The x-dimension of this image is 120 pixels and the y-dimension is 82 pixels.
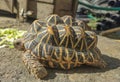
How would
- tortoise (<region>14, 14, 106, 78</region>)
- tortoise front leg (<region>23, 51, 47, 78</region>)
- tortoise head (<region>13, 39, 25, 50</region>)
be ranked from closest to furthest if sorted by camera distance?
tortoise front leg (<region>23, 51, 47, 78</region>) < tortoise (<region>14, 14, 106, 78</region>) < tortoise head (<region>13, 39, 25, 50</region>)

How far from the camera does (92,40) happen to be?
12.7 feet

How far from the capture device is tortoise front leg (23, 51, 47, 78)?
3382 mm

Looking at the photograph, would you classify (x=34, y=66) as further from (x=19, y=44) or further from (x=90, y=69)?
(x=90, y=69)

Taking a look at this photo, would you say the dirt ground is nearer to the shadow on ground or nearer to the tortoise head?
the shadow on ground

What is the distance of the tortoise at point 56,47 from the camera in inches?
138

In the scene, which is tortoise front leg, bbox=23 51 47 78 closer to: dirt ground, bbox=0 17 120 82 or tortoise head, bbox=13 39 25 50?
dirt ground, bbox=0 17 120 82

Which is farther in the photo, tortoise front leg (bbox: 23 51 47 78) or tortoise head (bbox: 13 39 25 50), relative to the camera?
tortoise head (bbox: 13 39 25 50)

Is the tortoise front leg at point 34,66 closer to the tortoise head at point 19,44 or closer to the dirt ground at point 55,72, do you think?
the dirt ground at point 55,72

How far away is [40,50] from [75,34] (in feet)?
1.76

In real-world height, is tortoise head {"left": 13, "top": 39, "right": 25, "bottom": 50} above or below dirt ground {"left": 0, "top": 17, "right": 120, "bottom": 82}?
above

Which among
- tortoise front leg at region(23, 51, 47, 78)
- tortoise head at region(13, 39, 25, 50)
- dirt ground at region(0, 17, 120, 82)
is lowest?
dirt ground at region(0, 17, 120, 82)

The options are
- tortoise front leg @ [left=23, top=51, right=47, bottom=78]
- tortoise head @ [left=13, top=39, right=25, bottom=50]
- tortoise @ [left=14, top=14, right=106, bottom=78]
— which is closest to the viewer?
tortoise front leg @ [left=23, top=51, right=47, bottom=78]

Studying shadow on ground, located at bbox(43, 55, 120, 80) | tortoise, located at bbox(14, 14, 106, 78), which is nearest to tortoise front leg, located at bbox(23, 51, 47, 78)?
tortoise, located at bbox(14, 14, 106, 78)

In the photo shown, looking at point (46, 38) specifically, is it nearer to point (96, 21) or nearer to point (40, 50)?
point (40, 50)
